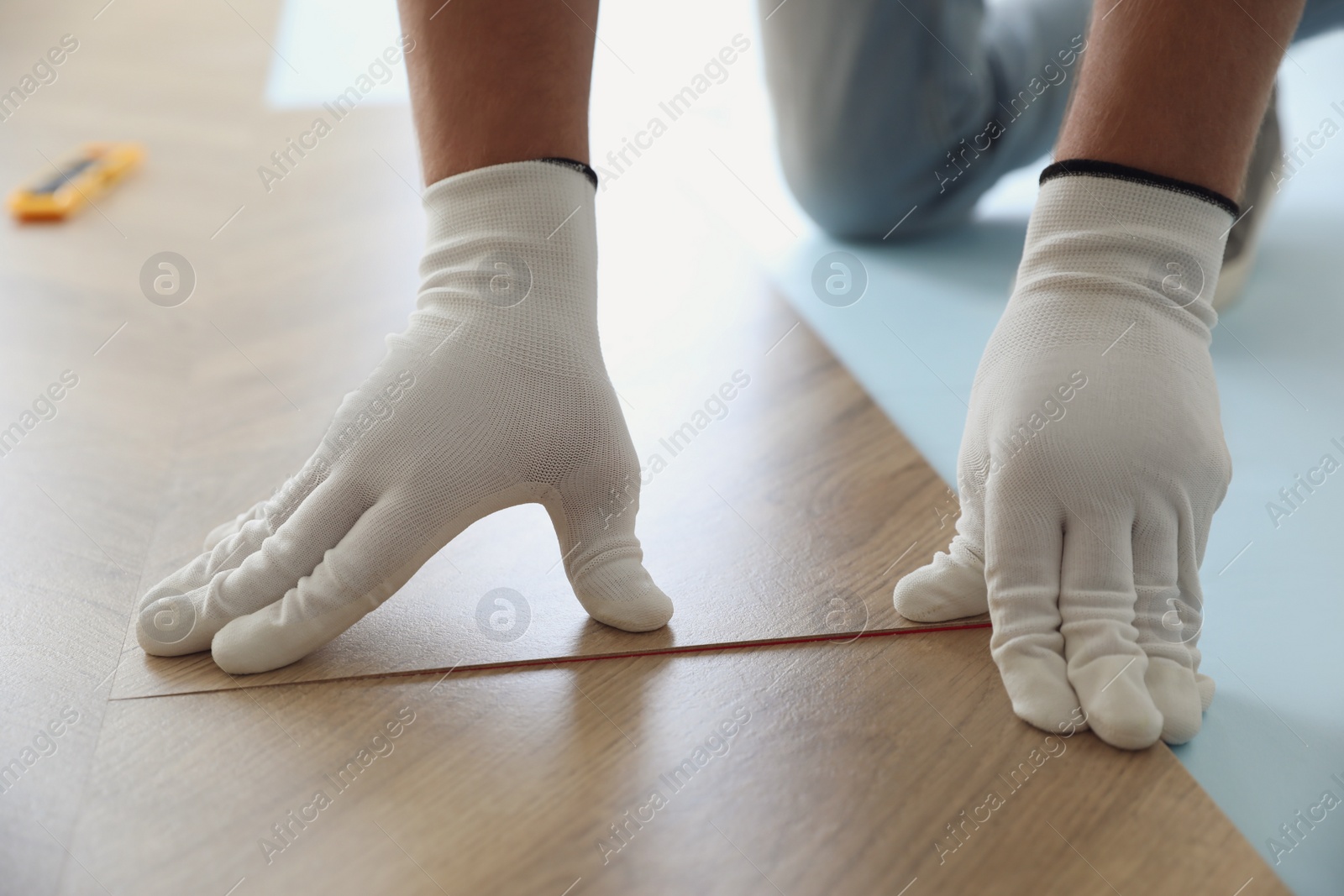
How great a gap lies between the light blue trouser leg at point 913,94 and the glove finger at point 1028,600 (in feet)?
3.79

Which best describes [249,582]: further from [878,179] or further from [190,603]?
[878,179]

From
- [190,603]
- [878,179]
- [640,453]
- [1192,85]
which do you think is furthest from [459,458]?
[878,179]

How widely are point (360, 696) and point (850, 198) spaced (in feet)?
4.40

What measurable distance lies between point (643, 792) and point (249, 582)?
35 centimetres

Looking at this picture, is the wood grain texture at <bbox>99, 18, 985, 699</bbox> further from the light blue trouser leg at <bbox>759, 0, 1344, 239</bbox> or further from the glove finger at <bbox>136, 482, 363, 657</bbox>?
the light blue trouser leg at <bbox>759, 0, 1344, 239</bbox>

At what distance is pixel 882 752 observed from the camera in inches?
29.8

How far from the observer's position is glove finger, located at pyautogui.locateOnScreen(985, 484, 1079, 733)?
2.54 ft

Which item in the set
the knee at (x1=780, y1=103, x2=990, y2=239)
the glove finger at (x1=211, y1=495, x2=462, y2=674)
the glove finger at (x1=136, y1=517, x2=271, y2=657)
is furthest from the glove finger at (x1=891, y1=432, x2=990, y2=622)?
the knee at (x1=780, y1=103, x2=990, y2=239)

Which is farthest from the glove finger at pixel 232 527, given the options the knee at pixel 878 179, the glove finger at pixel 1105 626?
the knee at pixel 878 179

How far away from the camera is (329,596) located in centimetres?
80

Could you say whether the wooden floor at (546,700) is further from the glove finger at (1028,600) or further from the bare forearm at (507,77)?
the bare forearm at (507,77)

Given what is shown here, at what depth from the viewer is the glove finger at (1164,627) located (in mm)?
767

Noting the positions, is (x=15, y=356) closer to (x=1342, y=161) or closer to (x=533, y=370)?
(x=533, y=370)

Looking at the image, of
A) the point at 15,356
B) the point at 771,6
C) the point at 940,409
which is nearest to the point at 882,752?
the point at 940,409
